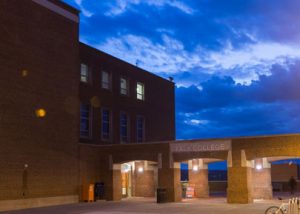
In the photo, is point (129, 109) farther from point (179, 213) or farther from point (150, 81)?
point (179, 213)

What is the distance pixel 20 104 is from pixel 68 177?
7.35 m

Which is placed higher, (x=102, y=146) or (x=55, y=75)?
(x=55, y=75)

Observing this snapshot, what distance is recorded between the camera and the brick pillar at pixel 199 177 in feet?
143

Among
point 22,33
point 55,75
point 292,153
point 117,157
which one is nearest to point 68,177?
point 117,157

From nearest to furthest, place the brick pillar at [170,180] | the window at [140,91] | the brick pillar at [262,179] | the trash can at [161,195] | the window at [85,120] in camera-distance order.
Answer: the trash can at [161,195] → the brick pillar at [170,180] → the brick pillar at [262,179] → the window at [85,120] → the window at [140,91]

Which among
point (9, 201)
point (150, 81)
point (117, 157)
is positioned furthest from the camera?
point (150, 81)

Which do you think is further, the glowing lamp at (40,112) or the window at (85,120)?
the window at (85,120)

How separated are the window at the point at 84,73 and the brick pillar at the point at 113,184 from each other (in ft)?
26.9

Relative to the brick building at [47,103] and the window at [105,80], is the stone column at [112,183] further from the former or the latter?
the window at [105,80]

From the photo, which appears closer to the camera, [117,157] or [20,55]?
[20,55]

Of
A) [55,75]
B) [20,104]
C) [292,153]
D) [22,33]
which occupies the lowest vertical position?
[292,153]

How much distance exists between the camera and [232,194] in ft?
113

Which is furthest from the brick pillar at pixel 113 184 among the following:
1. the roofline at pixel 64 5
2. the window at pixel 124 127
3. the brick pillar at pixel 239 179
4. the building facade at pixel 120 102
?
the roofline at pixel 64 5

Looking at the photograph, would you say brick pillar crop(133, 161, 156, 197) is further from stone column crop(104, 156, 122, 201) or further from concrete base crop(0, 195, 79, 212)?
concrete base crop(0, 195, 79, 212)
